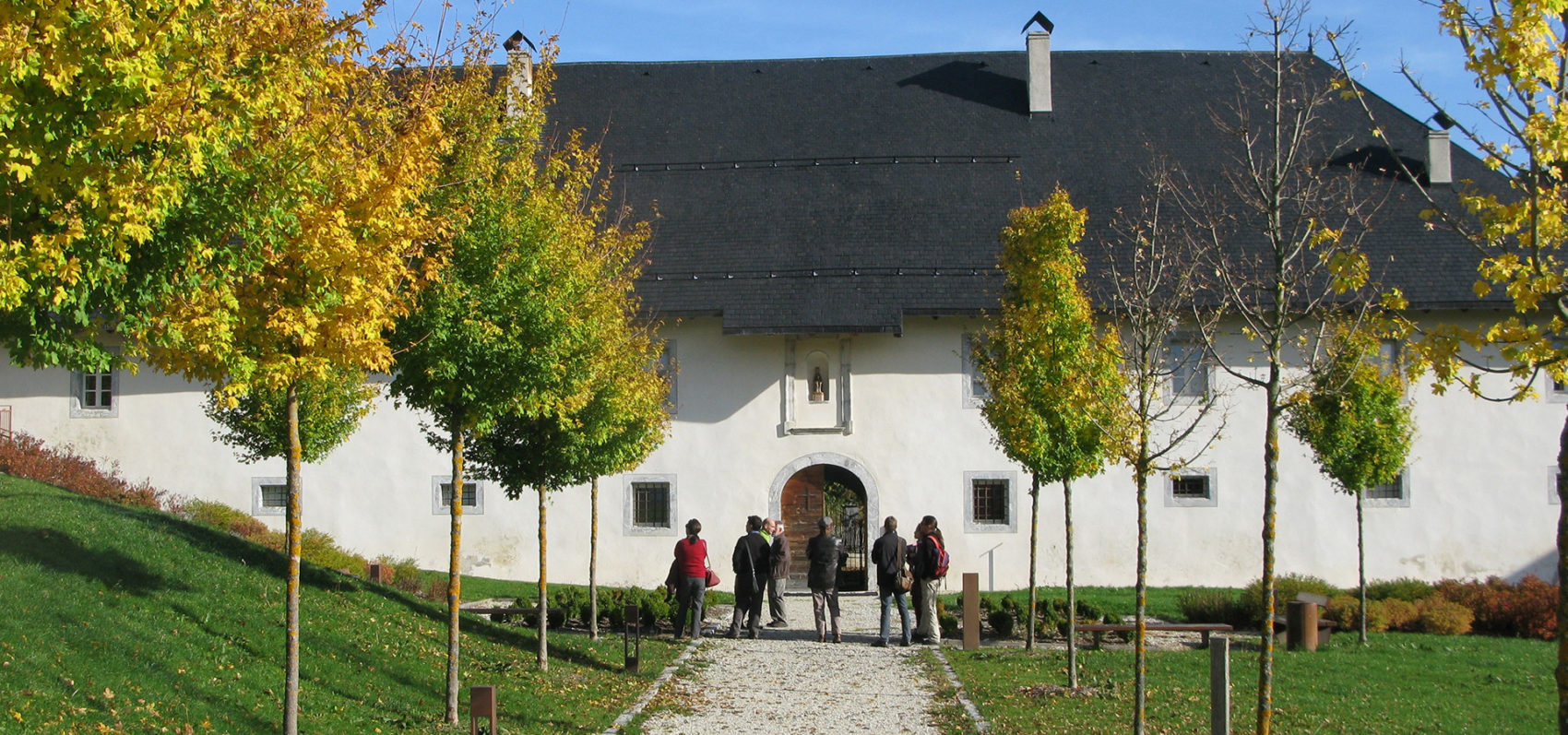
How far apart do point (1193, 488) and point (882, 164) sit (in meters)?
8.95

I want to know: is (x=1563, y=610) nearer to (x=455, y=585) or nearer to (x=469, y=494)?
(x=455, y=585)

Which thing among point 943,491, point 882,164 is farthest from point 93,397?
point 943,491

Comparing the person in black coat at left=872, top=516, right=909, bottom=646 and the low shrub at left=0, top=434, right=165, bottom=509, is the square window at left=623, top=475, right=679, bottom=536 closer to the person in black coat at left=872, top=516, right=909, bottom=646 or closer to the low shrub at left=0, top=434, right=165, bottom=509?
the low shrub at left=0, top=434, right=165, bottom=509

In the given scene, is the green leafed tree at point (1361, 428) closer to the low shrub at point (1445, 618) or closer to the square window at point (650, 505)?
the low shrub at point (1445, 618)

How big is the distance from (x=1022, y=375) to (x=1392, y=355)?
13708 mm

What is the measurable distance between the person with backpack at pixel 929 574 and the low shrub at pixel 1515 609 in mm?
7690

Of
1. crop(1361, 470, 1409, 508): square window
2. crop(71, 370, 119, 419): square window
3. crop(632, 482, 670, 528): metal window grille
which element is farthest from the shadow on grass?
crop(1361, 470, 1409, 508): square window

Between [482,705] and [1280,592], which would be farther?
[1280,592]

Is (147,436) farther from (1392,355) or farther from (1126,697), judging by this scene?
(1392,355)

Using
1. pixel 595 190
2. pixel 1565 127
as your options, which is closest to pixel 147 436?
pixel 595 190

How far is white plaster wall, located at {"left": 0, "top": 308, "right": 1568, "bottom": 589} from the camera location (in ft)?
80.5

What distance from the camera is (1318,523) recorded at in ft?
80.7

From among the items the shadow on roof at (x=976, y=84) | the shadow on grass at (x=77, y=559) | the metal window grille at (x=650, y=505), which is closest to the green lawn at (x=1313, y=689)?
the shadow on grass at (x=77, y=559)

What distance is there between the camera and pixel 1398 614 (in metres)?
17.9
